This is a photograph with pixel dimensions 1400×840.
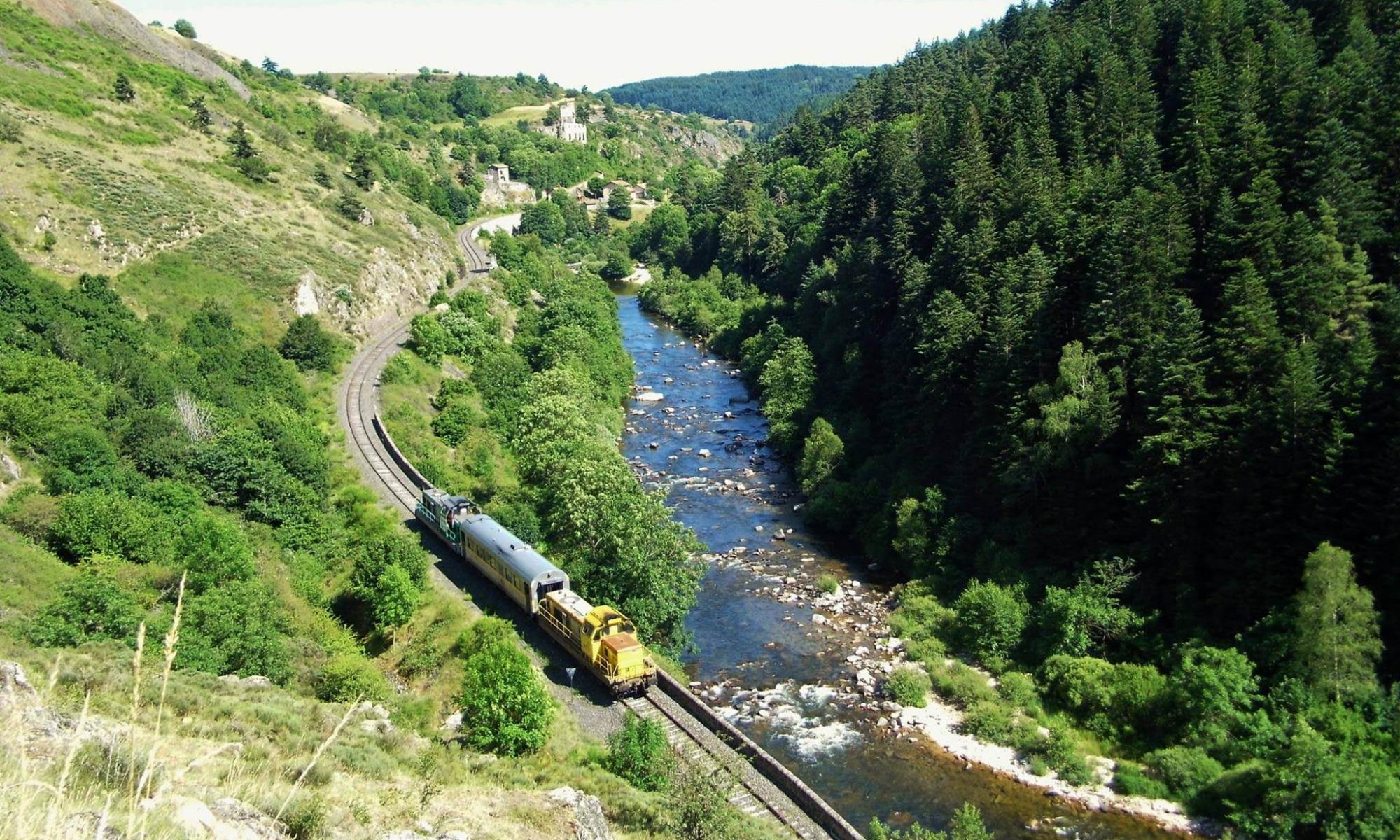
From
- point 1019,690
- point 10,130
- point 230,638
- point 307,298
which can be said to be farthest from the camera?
point 307,298

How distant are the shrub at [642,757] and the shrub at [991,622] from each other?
16.3 meters

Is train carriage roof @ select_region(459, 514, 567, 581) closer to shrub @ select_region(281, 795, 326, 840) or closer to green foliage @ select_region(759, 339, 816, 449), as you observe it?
Result: shrub @ select_region(281, 795, 326, 840)

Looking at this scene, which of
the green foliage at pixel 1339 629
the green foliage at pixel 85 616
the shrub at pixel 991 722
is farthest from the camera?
the shrub at pixel 991 722

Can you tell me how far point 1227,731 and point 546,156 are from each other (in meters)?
169

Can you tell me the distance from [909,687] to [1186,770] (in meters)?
9.81

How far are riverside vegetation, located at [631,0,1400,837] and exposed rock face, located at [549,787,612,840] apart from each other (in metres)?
17.6

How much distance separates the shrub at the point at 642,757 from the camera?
26094mm

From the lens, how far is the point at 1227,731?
29.8 metres

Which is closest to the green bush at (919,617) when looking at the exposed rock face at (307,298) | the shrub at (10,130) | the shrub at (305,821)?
the shrub at (305,821)

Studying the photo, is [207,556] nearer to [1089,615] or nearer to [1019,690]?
[1019,690]

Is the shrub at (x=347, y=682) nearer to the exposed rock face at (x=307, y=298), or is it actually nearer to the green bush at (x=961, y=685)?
the green bush at (x=961, y=685)

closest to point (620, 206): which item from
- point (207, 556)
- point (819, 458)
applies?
point (819, 458)

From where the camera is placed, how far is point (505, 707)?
1048 inches

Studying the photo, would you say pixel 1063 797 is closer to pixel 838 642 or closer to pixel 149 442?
pixel 838 642
